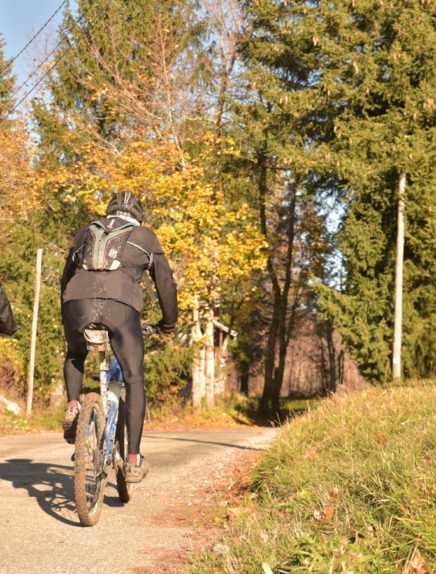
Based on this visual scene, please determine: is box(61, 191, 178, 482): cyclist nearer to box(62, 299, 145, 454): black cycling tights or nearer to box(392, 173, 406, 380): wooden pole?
box(62, 299, 145, 454): black cycling tights

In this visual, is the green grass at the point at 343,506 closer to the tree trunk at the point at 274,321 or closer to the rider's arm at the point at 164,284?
the rider's arm at the point at 164,284

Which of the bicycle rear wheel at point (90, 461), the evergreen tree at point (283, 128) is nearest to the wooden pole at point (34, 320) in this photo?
the evergreen tree at point (283, 128)

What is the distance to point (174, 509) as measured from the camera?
5855mm

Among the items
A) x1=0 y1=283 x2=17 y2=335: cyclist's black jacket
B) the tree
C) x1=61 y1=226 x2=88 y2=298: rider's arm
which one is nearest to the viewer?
x1=0 y1=283 x2=17 y2=335: cyclist's black jacket

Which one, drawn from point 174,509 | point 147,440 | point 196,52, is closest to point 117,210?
point 174,509

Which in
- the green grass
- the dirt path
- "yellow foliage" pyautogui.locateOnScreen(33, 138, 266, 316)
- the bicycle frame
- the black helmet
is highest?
"yellow foliage" pyautogui.locateOnScreen(33, 138, 266, 316)

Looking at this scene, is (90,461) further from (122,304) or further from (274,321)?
(274,321)

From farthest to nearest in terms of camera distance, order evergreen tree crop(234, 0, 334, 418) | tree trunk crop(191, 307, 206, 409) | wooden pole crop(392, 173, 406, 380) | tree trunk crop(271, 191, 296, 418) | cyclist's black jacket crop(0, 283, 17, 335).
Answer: tree trunk crop(271, 191, 296, 418) → tree trunk crop(191, 307, 206, 409) → evergreen tree crop(234, 0, 334, 418) → wooden pole crop(392, 173, 406, 380) → cyclist's black jacket crop(0, 283, 17, 335)

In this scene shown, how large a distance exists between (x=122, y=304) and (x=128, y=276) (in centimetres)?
19

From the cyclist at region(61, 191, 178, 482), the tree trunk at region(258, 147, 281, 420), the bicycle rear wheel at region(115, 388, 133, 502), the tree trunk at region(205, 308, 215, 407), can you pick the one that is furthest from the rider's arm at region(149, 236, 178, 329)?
the tree trunk at region(258, 147, 281, 420)

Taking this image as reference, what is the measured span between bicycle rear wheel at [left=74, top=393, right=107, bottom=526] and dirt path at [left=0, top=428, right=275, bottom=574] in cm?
14

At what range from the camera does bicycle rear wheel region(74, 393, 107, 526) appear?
459cm

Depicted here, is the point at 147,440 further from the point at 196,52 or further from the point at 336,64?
the point at 196,52

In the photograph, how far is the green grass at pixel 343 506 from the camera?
328cm
